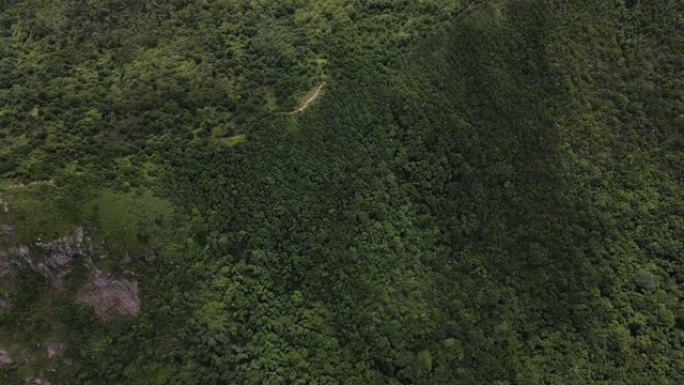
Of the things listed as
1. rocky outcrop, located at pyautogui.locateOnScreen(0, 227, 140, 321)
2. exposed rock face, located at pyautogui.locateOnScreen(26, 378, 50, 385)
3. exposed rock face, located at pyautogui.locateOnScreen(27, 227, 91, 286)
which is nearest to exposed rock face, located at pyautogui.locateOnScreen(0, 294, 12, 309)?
rocky outcrop, located at pyautogui.locateOnScreen(0, 227, 140, 321)

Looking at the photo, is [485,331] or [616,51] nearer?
[485,331]

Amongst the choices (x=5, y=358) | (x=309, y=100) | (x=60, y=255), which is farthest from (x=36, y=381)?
(x=309, y=100)

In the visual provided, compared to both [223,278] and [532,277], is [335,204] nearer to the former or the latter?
[223,278]

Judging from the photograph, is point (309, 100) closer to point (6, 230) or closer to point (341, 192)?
point (341, 192)

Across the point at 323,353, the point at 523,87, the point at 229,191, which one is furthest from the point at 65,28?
the point at 523,87

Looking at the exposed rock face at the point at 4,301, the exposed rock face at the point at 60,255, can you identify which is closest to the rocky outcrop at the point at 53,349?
the exposed rock face at the point at 4,301

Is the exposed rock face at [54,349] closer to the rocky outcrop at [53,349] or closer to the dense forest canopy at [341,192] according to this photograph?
the rocky outcrop at [53,349]
